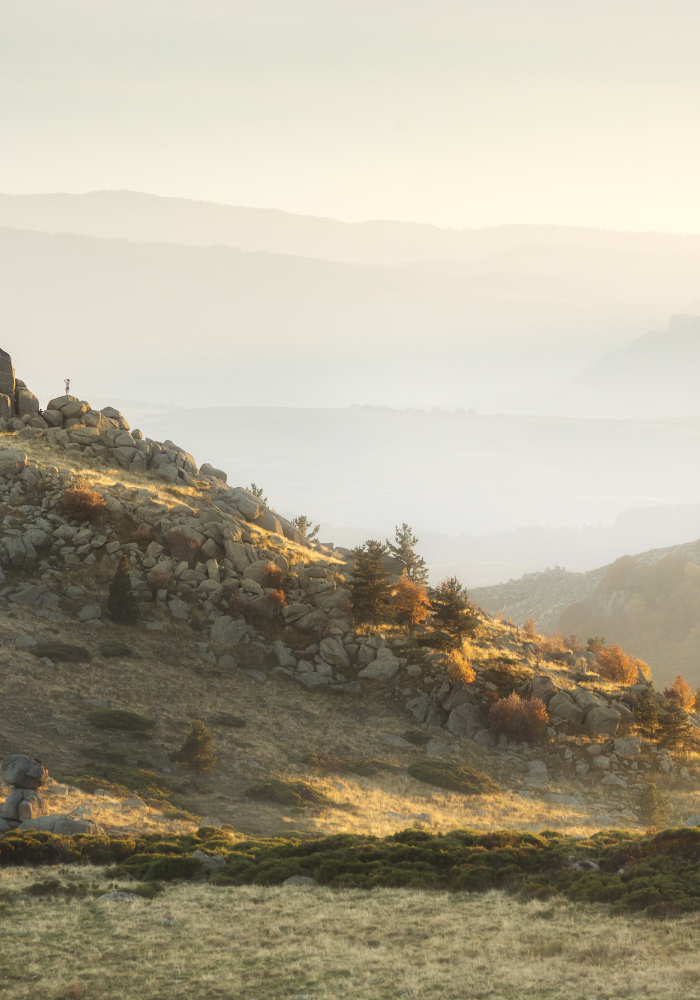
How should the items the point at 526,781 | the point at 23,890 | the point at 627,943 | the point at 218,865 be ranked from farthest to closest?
A: the point at 526,781
the point at 218,865
the point at 23,890
the point at 627,943

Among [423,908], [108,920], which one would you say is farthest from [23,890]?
[423,908]

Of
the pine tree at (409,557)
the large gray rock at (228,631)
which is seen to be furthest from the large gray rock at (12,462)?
the pine tree at (409,557)

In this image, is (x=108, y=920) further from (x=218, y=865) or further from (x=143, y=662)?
(x=143, y=662)

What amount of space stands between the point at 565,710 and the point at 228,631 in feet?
71.7

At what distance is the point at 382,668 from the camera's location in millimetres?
47125

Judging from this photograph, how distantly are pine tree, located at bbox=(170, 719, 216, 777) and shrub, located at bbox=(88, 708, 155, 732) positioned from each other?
3169mm

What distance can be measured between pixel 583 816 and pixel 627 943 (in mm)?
20506

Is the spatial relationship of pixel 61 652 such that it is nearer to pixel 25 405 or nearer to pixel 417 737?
pixel 417 737

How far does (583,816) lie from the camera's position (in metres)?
36.2

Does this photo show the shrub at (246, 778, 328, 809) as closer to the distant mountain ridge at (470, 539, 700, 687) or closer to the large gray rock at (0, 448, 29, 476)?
the large gray rock at (0, 448, 29, 476)

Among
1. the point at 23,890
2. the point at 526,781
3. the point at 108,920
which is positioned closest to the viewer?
the point at 108,920

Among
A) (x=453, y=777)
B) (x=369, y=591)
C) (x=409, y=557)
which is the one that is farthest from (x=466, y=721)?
(x=409, y=557)

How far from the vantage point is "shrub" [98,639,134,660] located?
1614 inches

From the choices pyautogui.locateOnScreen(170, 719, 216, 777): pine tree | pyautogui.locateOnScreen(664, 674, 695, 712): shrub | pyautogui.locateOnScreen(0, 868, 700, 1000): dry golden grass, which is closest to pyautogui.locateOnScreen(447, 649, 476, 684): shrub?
pyautogui.locateOnScreen(664, 674, 695, 712): shrub
